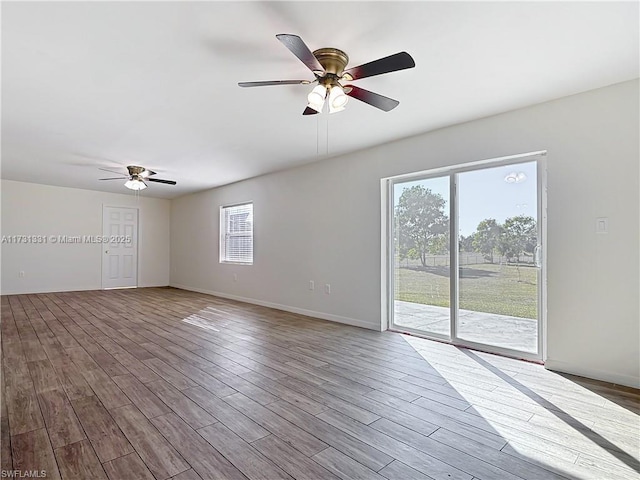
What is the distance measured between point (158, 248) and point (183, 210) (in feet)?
4.46

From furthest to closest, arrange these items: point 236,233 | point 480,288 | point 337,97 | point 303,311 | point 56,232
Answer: point 56,232
point 236,233
point 303,311
point 480,288
point 337,97

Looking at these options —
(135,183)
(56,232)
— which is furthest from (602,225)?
(56,232)

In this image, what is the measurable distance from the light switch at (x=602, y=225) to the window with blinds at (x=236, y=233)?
518cm

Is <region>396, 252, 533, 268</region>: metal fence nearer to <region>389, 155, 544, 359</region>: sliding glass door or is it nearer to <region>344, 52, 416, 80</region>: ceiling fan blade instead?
<region>389, 155, 544, 359</region>: sliding glass door

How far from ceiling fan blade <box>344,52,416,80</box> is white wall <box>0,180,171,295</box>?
8014mm

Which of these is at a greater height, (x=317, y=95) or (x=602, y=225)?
(x=317, y=95)

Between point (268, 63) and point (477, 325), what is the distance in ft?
10.6

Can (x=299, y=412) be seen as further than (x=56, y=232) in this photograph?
No

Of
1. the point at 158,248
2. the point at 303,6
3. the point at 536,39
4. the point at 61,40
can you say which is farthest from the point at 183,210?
the point at 536,39

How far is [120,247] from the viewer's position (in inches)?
335

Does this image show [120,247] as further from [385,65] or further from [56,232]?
[385,65]

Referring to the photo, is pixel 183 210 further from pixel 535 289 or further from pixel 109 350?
pixel 535 289

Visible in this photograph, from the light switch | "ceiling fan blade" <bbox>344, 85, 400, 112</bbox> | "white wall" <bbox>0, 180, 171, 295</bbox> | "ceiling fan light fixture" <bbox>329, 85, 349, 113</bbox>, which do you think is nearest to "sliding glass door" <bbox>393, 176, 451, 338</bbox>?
the light switch

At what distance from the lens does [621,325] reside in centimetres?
270
